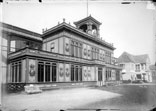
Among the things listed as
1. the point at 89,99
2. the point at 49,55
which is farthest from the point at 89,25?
the point at 89,99

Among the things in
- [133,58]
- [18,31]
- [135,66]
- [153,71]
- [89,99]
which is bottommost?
[89,99]

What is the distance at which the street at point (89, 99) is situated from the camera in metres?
3.50

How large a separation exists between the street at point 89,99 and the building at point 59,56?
260mm

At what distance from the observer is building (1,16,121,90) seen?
11.4 ft

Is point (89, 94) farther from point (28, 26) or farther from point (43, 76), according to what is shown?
point (28, 26)

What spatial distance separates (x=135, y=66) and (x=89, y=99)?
169cm

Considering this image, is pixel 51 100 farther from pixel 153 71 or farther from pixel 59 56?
pixel 153 71

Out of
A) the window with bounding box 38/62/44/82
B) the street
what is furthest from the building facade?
the window with bounding box 38/62/44/82

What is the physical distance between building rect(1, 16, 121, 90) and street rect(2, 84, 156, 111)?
26 cm

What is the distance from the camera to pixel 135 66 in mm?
4098

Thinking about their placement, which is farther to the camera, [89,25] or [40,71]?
[89,25]

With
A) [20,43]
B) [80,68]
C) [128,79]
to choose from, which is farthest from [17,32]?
[128,79]

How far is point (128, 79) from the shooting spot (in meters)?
4.16

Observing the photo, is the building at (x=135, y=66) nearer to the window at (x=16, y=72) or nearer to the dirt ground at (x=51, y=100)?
the dirt ground at (x=51, y=100)
